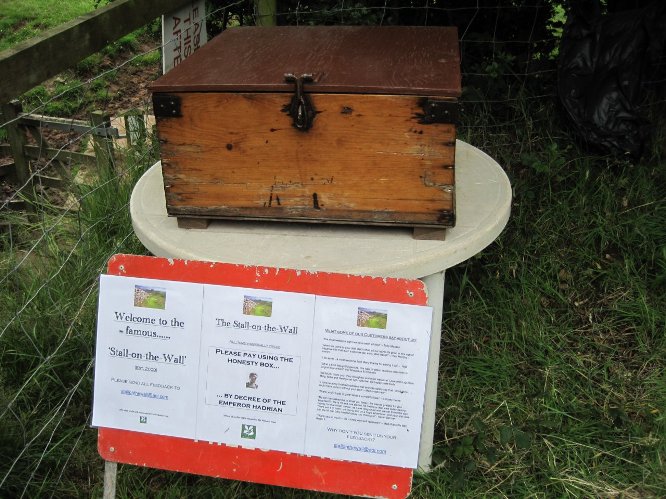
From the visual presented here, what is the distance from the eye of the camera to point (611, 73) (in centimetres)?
321

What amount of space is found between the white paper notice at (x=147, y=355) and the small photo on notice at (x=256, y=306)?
0.12 m

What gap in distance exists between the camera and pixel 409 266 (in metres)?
1.93

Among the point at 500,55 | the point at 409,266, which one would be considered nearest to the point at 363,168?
the point at 409,266

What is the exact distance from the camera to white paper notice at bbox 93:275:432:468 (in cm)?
178

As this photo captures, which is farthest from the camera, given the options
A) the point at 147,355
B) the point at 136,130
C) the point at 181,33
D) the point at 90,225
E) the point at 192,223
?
the point at 136,130

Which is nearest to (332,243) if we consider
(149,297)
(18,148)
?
(149,297)

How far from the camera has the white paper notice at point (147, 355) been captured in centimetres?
185

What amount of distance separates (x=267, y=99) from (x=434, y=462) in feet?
4.15

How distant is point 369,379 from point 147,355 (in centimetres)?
58

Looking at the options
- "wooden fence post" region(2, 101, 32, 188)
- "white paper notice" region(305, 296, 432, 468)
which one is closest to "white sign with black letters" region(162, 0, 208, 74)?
"white paper notice" region(305, 296, 432, 468)

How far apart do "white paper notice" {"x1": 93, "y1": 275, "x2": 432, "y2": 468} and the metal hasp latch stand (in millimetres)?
441

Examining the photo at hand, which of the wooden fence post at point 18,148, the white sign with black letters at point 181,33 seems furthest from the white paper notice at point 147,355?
the wooden fence post at point 18,148

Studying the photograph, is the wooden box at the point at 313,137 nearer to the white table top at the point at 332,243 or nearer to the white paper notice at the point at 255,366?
the white table top at the point at 332,243

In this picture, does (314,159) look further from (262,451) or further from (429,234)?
(262,451)
